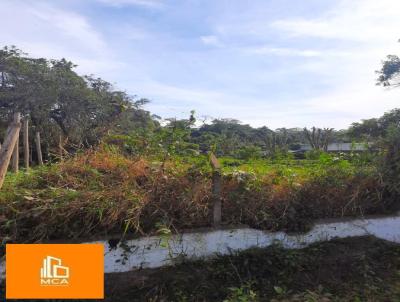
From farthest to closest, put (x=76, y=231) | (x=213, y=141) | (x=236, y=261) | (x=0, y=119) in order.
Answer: (x=0, y=119), (x=213, y=141), (x=236, y=261), (x=76, y=231)

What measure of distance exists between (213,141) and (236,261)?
154 cm

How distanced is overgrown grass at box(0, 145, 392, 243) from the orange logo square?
23 centimetres

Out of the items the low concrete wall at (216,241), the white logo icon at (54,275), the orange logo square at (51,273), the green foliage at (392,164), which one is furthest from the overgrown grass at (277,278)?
the green foliage at (392,164)

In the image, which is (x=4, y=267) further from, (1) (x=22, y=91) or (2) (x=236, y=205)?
(1) (x=22, y=91)

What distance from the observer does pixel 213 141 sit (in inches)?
177

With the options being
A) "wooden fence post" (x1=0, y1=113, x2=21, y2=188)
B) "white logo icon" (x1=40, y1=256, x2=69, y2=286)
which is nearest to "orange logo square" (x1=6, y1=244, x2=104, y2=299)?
"white logo icon" (x1=40, y1=256, x2=69, y2=286)

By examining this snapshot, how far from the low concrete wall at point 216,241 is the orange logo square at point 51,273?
0.90 ft

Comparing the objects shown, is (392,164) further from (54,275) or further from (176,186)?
(54,275)

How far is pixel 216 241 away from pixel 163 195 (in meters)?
0.78

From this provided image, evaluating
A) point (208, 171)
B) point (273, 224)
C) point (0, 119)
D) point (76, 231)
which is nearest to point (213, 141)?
point (208, 171)

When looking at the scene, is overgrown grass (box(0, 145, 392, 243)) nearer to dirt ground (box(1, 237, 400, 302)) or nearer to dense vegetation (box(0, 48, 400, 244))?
dense vegetation (box(0, 48, 400, 244))

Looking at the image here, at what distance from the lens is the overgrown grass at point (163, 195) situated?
3416 mm

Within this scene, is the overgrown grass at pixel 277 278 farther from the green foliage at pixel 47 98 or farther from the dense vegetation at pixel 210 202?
the green foliage at pixel 47 98

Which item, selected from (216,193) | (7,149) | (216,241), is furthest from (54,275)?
(216,193)
